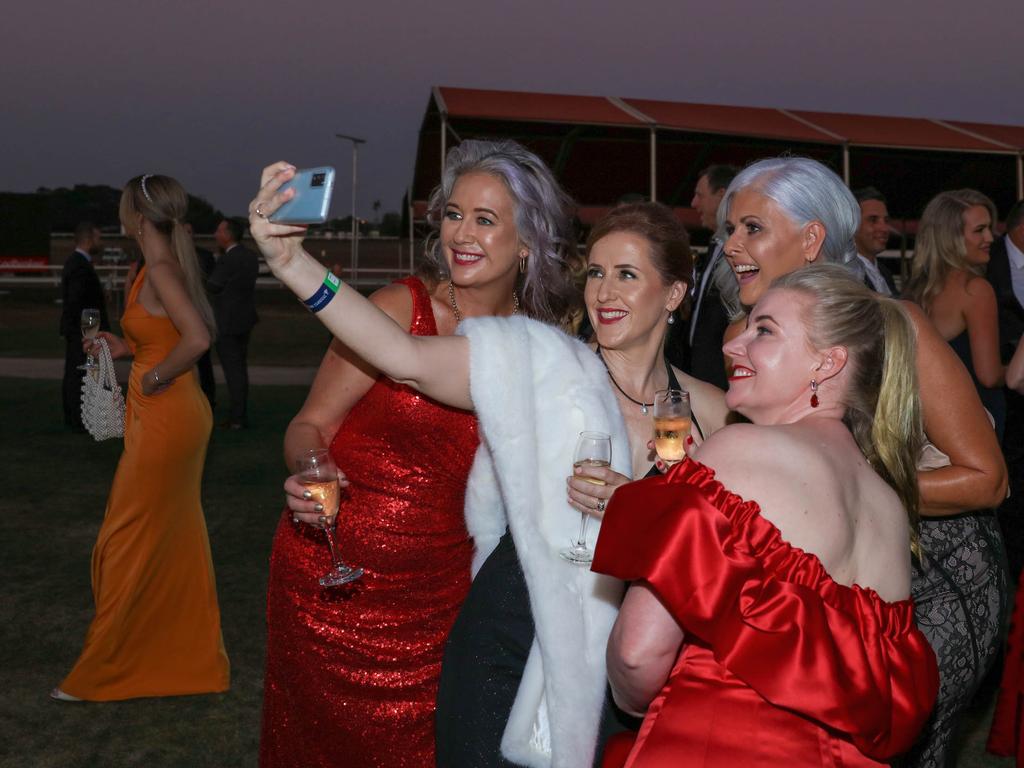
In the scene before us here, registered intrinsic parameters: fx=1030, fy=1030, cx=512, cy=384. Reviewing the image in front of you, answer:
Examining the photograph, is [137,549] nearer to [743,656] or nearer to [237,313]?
[743,656]

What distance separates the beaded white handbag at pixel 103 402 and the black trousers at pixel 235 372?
5.65 metres

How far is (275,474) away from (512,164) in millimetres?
5763

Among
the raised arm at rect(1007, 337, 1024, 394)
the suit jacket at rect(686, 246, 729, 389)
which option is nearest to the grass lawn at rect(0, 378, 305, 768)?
the suit jacket at rect(686, 246, 729, 389)

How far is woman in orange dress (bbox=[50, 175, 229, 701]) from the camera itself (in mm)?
4348

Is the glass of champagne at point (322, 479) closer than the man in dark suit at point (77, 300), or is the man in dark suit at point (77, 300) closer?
the glass of champagne at point (322, 479)

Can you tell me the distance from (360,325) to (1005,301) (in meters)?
4.11

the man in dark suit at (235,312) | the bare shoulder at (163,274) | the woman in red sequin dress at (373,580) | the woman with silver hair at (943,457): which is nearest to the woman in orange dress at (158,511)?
the bare shoulder at (163,274)

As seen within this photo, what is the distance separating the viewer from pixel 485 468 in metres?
2.69

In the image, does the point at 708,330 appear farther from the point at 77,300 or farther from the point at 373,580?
the point at 77,300

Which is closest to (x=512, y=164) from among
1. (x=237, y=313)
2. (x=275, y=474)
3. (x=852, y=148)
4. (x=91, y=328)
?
(x=91, y=328)

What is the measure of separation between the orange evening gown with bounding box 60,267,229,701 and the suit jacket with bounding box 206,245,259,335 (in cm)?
615

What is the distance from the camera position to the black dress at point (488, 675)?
2.39 metres

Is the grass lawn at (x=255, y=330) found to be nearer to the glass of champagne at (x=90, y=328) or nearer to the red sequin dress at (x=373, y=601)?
the glass of champagne at (x=90, y=328)

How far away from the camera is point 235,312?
10688 millimetres
